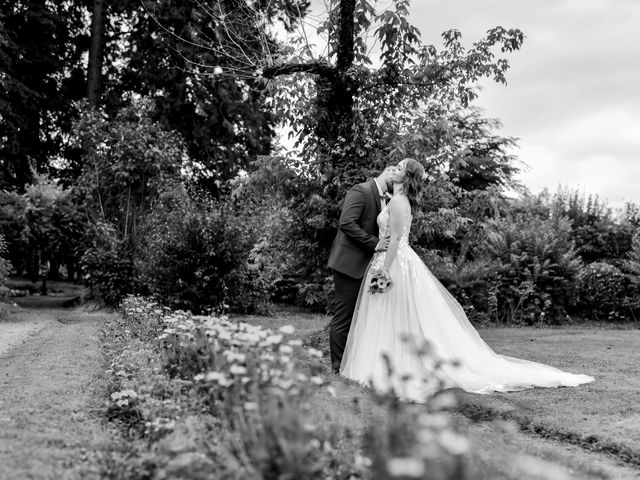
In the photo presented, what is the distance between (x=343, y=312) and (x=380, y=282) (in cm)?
57

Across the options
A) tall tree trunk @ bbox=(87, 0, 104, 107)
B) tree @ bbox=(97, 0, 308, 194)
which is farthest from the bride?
tall tree trunk @ bbox=(87, 0, 104, 107)

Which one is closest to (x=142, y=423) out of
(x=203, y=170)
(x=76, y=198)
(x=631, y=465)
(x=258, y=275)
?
(x=631, y=465)

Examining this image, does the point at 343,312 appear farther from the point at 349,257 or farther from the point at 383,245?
the point at 383,245

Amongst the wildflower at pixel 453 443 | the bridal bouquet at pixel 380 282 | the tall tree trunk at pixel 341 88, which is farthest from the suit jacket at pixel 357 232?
the wildflower at pixel 453 443

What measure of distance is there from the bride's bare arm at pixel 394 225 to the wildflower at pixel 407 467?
444cm

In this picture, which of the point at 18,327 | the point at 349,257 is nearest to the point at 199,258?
the point at 18,327

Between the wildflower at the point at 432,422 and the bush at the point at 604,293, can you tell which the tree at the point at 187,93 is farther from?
the wildflower at the point at 432,422

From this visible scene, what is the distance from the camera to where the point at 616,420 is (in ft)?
16.4

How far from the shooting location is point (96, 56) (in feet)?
60.7

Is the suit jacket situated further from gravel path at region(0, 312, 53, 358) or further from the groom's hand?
gravel path at region(0, 312, 53, 358)

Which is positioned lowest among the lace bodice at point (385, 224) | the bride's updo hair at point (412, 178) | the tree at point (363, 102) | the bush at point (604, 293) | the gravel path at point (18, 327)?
the gravel path at point (18, 327)

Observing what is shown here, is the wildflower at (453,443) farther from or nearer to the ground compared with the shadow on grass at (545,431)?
farther from the ground

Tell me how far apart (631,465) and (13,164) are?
18.5 meters

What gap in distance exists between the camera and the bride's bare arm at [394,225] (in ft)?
20.7
